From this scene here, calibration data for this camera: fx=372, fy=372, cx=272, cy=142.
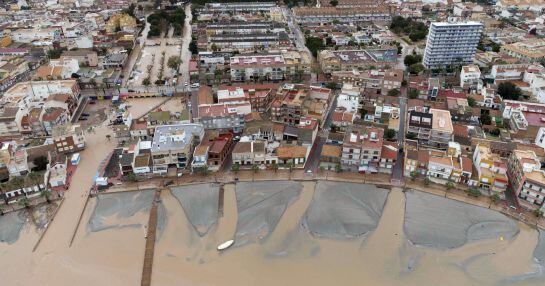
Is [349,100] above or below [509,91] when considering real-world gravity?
above

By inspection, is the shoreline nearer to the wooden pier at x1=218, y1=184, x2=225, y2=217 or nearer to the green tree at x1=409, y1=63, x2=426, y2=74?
the wooden pier at x1=218, y1=184, x2=225, y2=217

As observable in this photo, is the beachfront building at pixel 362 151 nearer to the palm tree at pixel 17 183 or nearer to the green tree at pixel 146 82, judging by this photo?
the palm tree at pixel 17 183

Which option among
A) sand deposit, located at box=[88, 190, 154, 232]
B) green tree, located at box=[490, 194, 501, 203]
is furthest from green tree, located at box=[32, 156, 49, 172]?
green tree, located at box=[490, 194, 501, 203]

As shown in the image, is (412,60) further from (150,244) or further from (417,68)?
(150,244)

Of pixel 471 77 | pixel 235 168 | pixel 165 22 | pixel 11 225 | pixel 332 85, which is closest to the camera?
pixel 11 225

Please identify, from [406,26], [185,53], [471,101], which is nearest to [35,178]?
[185,53]

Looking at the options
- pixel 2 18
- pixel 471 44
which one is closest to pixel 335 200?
pixel 471 44

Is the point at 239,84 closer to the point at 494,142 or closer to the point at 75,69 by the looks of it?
the point at 75,69
